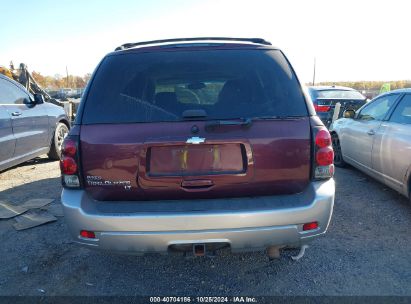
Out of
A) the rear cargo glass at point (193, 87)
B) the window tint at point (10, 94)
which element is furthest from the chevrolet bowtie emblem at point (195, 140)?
the window tint at point (10, 94)

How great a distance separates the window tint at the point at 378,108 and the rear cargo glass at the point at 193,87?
279 centimetres

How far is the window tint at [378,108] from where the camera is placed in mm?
4461

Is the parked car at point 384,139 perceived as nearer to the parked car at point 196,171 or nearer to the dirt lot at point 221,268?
the dirt lot at point 221,268

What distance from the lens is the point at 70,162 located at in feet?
7.41

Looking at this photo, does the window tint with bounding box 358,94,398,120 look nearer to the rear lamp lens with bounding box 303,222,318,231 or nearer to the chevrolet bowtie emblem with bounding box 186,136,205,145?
the rear lamp lens with bounding box 303,222,318,231

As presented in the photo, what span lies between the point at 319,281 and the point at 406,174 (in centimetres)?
192

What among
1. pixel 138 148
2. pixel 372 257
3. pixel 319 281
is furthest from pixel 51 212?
pixel 372 257

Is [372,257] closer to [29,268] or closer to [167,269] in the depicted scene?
[167,269]

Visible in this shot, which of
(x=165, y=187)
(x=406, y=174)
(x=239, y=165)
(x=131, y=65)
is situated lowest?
(x=406, y=174)

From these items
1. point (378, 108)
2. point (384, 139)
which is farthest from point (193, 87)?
point (378, 108)

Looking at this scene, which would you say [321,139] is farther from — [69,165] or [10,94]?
[10,94]

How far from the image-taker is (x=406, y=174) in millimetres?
3682

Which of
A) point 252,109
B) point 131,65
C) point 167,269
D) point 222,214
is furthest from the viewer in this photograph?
point 167,269

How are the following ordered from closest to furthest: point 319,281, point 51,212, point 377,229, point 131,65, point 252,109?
point 252,109, point 131,65, point 319,281, point 377,229, point 51,212
